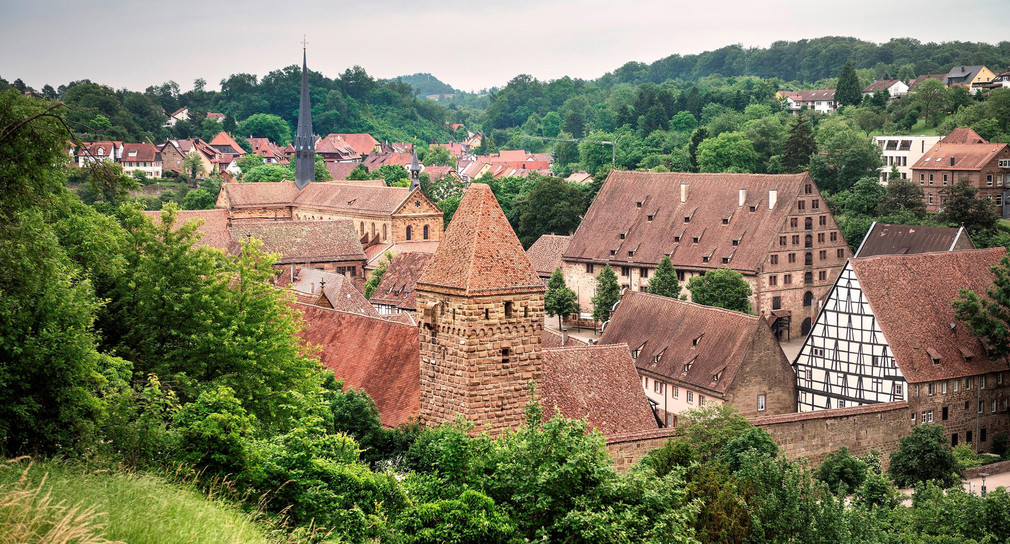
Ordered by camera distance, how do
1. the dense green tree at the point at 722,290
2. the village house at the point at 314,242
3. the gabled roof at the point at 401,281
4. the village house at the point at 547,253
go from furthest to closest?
1. the village house at the point at 314,242
2. the village house at the point at 547,253
3. the gabled roof at the point at 401,281
4. the dense green tree at the point at 722,290

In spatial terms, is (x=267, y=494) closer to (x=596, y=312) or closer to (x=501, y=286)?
(x=501, y=286)

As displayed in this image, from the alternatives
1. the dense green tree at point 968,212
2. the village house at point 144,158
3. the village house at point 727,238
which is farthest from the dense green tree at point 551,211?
the village house at point 144,158

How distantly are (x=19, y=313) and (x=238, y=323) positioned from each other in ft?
34.2

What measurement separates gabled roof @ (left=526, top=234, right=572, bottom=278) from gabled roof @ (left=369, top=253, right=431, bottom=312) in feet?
A: 35.9

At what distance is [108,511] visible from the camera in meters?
17.1

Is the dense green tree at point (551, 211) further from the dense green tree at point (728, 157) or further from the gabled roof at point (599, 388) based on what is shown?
the gabled roof at point (599, 388)

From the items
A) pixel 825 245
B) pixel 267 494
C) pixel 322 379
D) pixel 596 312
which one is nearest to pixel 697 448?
pixel 322 379

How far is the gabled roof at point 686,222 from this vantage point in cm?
7962

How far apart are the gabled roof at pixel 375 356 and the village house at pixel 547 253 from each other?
43.4 meters

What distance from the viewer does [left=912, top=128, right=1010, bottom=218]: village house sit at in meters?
95.7

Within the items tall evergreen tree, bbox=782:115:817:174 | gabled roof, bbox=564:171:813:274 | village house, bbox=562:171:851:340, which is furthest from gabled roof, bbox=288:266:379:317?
tall evergreen tree, bbox=782:115:817:174

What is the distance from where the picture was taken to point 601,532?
22.5 meters

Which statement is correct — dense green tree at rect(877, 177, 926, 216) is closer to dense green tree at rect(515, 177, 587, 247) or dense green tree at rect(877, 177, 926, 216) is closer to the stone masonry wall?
dense green tree at rect(515, 177, 587, 247)

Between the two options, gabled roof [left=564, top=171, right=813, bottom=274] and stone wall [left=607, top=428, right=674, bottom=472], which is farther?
gabled roof [left=564, top=171, right=813, bottom=274]
